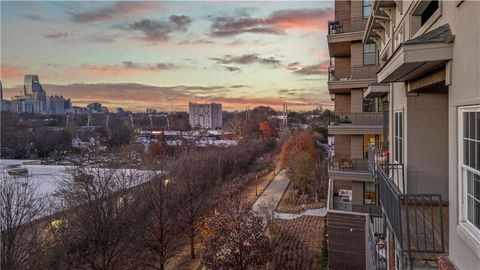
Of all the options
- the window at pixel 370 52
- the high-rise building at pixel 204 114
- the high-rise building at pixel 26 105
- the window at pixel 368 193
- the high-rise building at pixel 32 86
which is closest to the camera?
the window at pixel 368 193

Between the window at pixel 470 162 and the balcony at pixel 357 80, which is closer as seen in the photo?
the window at pixel 470 162

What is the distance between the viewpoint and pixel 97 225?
14891 millimetres

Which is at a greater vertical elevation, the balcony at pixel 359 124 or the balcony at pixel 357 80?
the balcony at pixel 357 80

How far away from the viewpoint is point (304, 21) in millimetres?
18797

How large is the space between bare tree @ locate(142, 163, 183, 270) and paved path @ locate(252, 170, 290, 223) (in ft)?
20.4

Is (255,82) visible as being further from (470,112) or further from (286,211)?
(470,112)

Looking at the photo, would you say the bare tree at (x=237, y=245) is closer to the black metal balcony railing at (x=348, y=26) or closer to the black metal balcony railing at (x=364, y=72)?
the black metal balcony railing at (x=364, y=72)

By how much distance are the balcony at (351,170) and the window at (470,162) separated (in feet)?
37.1

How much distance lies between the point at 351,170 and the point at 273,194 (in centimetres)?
1687

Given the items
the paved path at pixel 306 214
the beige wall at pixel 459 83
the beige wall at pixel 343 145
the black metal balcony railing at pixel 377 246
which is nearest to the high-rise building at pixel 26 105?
the paved path at pixel 306 214

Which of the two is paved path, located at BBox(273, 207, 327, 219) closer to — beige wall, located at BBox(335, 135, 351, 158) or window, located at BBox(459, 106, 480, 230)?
beige wall, located at BBox(335, 135, 351, 158)

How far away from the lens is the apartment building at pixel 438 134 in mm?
3475

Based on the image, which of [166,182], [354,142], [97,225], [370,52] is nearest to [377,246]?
[354,142]

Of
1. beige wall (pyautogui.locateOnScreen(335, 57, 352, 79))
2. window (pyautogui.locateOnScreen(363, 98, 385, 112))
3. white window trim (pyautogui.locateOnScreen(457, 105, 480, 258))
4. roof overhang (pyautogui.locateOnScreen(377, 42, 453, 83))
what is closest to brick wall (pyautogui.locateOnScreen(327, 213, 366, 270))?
window (pyautogui.locateOnScreen(363, 98, 385, 112))
